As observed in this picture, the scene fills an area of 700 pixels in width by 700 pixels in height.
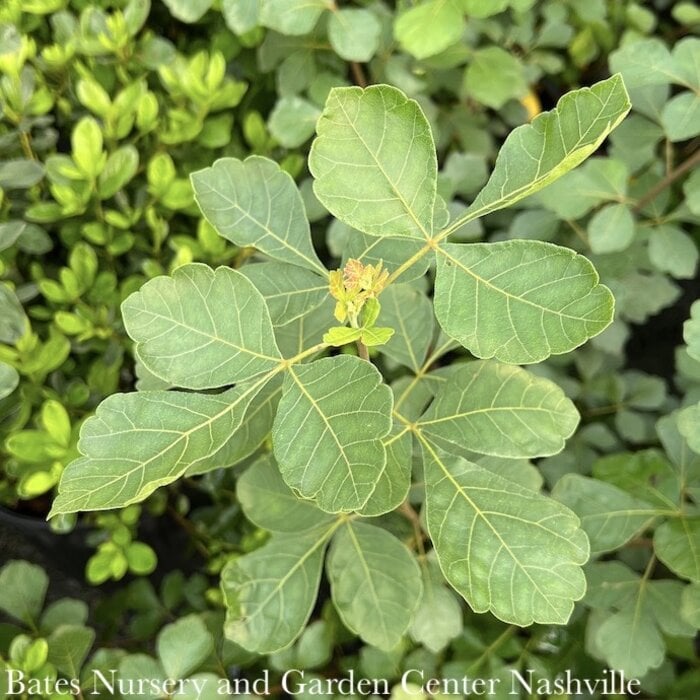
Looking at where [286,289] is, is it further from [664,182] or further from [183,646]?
[664,182]

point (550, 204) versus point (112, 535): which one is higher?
point (550, 204)

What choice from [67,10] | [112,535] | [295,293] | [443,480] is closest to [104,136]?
[67,10]

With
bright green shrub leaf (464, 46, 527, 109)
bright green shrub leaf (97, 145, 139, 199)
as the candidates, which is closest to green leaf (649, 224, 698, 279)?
bright green shrub leaf (464, 46, 527, 109)

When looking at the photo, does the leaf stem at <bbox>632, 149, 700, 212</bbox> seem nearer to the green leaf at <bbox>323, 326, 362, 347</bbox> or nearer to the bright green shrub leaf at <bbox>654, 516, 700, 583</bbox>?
the bright green shrub leaf at <bbox>654, 516, 700, 583</bbox>

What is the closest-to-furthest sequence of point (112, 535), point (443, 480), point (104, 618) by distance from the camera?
point (443, 480)
point (112, 535)
point (104, 618)

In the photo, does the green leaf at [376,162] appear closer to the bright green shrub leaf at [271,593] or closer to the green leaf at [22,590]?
the bright green shrub leaf at [271,593]

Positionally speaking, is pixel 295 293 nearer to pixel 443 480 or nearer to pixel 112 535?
pixel 443 480

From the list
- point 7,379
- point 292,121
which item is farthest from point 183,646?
point 292,121
